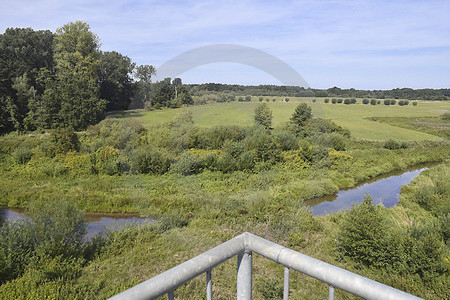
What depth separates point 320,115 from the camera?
24.7 m

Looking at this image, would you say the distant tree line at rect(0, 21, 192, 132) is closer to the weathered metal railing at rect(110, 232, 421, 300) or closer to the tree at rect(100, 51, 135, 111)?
the tree at rect(100, 51, 135, 111)

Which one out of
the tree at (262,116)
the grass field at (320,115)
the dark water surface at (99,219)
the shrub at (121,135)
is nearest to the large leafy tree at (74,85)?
the grass field at (320,115)

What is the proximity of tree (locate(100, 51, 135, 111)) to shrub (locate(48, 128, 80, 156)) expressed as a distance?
14.5 m

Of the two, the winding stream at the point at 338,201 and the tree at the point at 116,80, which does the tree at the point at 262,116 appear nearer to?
the winding stream at the point at 338,201

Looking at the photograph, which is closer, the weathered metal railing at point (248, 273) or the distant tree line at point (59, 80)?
the weathered metal railing at point (248, 273)

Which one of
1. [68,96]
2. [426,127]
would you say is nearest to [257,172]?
[68,96]

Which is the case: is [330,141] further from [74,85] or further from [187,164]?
[74,85]

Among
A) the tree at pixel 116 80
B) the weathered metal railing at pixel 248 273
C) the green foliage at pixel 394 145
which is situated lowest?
the green foliage at pixel 394 145

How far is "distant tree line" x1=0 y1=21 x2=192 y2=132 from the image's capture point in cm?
2658

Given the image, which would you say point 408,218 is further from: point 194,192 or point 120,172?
point 120,172

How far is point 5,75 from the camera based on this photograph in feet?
104

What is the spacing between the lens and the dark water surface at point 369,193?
1606cm

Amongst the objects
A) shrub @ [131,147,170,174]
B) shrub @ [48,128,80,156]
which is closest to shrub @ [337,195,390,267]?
shrub @ [131,147,170,174]

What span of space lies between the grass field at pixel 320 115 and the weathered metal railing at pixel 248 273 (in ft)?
30.7
